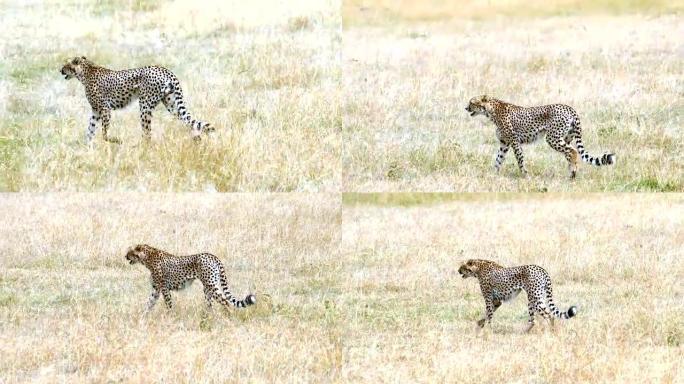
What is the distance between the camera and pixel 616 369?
976 centimetres

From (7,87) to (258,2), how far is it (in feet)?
16.4

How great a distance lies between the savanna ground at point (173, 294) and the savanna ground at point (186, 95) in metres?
0.96

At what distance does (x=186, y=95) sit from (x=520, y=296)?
3.81m

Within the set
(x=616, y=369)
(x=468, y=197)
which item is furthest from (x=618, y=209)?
(x=616, y=369)

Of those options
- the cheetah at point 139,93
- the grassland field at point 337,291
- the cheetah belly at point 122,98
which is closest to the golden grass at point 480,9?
the grassland field at point 337,291

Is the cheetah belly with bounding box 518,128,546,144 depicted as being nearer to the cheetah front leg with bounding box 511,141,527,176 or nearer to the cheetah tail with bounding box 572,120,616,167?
the cheetah front leg with bounding box 511,141,527,176

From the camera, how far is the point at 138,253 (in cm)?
1124

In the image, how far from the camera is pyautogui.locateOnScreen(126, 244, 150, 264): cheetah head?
1123cm

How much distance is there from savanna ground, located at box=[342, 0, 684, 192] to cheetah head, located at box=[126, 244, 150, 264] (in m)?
1.81

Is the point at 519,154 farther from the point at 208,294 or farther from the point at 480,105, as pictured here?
the point at 208,294

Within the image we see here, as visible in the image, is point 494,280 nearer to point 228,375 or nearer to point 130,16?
point 228,375

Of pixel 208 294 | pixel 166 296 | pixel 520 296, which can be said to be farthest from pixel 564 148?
pixel 166 296

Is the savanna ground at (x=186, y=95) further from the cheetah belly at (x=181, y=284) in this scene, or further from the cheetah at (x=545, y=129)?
the cheetah at (x=545, y=129)

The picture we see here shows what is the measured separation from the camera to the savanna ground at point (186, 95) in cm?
1087
